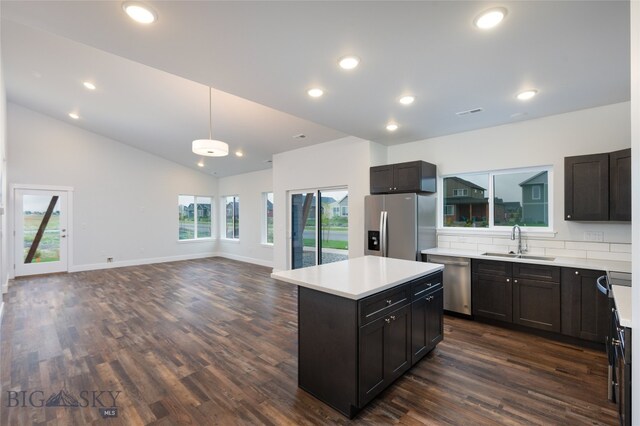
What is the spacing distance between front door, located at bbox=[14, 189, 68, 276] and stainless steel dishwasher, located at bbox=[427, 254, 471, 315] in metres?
8.55

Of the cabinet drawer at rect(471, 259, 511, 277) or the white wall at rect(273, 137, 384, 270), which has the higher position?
the white wall at rect(273, 137, 384, 270)

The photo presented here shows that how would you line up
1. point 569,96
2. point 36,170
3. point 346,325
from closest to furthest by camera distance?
point 346,325, point 569,96, point 36,170

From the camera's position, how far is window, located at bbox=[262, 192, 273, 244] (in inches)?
324

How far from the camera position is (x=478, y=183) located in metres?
4.55

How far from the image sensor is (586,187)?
3.34 meters

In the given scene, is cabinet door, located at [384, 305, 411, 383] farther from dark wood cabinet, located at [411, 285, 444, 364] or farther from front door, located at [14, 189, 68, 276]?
front door, located at [14, 189, 68, 276]

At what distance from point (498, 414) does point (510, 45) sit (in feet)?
8.91

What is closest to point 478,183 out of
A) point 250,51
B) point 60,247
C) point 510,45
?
point 510,45

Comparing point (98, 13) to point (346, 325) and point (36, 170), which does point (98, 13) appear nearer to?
point (346, 325)

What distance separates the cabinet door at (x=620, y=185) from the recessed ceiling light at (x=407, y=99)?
2174 mm

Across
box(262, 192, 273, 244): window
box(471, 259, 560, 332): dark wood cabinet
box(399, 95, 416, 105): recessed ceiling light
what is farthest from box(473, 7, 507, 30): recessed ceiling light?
box(262, 192, 273, 244): window

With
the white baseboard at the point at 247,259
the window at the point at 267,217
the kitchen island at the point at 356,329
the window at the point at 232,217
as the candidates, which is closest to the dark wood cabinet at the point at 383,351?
the kitchen island at the point at 356,329

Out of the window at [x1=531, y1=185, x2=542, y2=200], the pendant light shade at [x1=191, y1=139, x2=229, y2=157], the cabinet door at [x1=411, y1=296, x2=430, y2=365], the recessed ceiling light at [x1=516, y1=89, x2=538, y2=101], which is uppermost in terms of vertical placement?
the recessed ceiling light at [x1=516, y1=89, x2=538, y2=101]

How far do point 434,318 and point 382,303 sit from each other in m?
1.06
